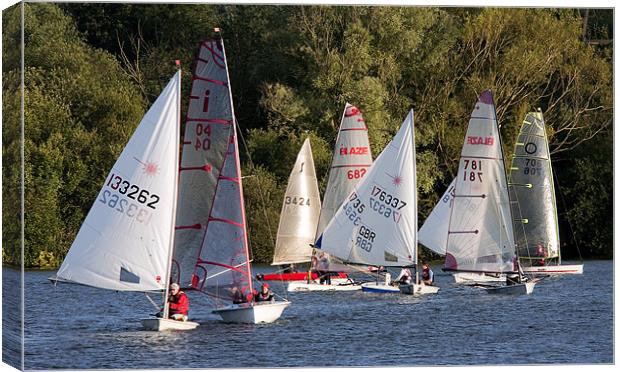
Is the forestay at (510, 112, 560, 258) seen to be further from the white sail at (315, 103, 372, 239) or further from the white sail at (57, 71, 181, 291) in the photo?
the white sail at (57, 71, 181, 291)

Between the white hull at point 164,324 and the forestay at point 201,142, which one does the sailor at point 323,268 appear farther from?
the white hull at point 164,324

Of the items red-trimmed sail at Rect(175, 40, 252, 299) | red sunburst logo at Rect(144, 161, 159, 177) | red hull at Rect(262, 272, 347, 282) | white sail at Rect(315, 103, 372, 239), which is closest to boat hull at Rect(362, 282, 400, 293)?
white sail at Rect(315, 103, 372, 239)

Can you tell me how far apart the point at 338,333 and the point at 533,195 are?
1702 centimetres

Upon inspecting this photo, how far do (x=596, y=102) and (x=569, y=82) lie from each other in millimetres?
1998

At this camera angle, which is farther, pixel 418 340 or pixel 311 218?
pixel 311 218

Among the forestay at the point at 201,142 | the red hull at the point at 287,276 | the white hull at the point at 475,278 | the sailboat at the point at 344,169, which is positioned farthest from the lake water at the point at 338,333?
the red hull at the point at 287,276

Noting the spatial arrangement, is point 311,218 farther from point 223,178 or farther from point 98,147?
point 223,178

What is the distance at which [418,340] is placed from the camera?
26734 millimetres

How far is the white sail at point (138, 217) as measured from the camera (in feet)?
85.3

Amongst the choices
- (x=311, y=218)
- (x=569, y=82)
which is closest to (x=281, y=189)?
(x=311, y=218)

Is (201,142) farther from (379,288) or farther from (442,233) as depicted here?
(442,233)

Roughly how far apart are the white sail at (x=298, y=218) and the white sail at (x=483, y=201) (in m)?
6.34

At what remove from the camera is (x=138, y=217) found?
26.0 m

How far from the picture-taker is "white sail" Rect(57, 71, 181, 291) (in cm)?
2598
